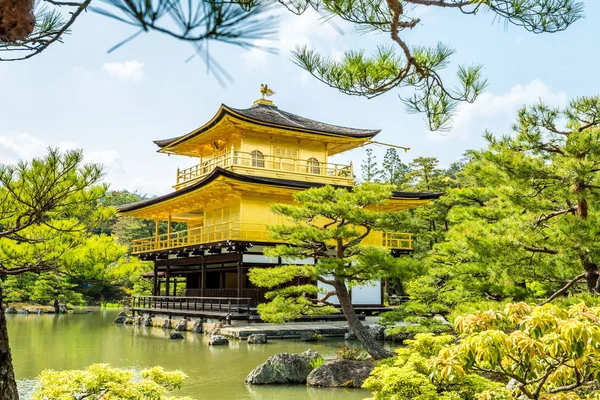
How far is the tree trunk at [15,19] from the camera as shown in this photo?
7.64 ft

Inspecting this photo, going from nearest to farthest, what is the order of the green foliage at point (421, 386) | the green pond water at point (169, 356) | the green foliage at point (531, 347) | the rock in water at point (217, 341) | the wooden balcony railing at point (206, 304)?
the green foliage at point (531, 347) → the green foliage at point (421, 386) → the green pond water at point (169, 356) → the rock in water at point (217, 341) → the wooden balcony railing at point (206, 304)

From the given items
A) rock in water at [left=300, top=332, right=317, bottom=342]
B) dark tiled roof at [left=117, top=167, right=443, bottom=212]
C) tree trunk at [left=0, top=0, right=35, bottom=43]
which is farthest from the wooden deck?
tree trunk at [left=0, top=0, right=35, bottom=43]

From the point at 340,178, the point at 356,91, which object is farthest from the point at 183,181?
the point at 356,91

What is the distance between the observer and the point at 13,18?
2359 millimetres

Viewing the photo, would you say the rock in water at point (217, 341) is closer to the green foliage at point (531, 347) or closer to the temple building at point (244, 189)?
the temple building at point (244, 189)

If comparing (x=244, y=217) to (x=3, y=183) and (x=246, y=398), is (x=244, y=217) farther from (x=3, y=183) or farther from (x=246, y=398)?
(x=3, y=183)

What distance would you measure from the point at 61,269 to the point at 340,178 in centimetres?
1422

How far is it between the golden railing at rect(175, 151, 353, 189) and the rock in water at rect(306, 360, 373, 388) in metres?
10.4

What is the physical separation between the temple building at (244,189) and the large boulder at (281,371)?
707cm

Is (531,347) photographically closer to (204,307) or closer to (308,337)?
(308,337)

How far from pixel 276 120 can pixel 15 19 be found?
17.4 meters

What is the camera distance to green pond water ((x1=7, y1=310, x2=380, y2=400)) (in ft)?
25.5

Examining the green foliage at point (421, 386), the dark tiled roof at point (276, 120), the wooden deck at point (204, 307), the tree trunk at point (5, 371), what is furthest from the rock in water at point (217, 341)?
the tree trunk at point (5, 371)

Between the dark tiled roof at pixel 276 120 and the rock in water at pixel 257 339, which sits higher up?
the dark tiled roof at pixel 276 120
